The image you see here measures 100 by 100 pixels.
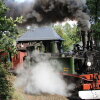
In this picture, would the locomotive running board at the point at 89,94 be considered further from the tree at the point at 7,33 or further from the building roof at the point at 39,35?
the building roof at the point at 39,35

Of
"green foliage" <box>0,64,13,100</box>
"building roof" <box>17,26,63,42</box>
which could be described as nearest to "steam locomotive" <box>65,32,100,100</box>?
"green foliage" <box>0,64,13,100</box>

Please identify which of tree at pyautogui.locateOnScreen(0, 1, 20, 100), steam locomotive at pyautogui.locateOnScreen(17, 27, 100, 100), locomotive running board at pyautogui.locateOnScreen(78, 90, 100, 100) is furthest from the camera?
steam locomotive at pyautogui.locateOnScreen(17, 27, 100, 100)

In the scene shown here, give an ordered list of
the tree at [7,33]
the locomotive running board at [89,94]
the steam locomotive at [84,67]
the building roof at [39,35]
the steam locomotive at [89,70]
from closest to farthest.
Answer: the tree at [7,33], the locomotive running board at [89,94], the steam locomotive at [89,70], the steam locomotive at [84,67], the building roof at [39,35]

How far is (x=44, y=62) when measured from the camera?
37.2ft

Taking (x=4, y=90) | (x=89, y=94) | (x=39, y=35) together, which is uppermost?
(x=39, y=35)

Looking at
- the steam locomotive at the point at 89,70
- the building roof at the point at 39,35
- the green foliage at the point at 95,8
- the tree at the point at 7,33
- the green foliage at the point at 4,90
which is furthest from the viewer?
the building roof at the point at 39,35

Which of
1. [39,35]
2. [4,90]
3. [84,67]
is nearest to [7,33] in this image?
[4,90]

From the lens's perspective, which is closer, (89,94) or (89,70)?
(89,94)

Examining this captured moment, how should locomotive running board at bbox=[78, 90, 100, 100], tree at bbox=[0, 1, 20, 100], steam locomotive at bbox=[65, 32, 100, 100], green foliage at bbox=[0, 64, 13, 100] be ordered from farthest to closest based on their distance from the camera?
steam locomotive at bbox=[65, 32, 100, 100] → locomotive running board at bbox=[78, 90, 100, 100] → green foliage at bbox=[0, 64, 13, 100] → tree at bbox=[0, 1, 20, 100]

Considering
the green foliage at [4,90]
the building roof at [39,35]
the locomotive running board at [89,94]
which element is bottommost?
the locomotive running board at [89,94]

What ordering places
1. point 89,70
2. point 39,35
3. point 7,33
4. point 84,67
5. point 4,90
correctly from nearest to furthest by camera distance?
point 7,33, point 4,90, point 89,70, point 84,67, point 39,35

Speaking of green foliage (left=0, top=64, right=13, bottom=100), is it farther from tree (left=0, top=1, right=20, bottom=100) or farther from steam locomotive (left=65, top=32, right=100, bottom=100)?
steam locomotive (left=65, top=32, right=100, bottom=100)

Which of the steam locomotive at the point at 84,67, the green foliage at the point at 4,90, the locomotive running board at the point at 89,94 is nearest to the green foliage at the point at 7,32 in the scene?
the green foliage at the point at 4,90

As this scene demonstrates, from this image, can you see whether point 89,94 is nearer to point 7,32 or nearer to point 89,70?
point 89,70
